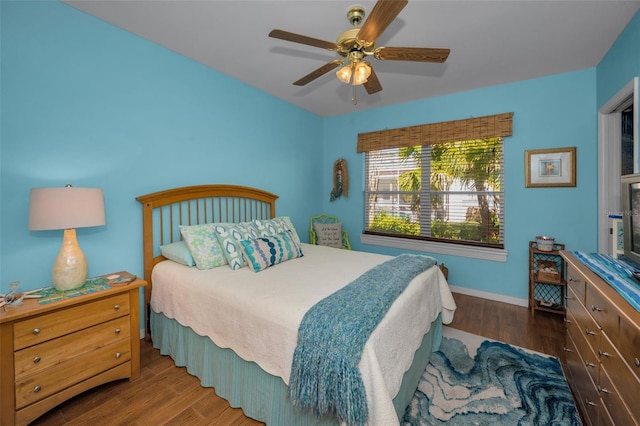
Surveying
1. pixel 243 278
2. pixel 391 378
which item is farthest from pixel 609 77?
pixel 243 278

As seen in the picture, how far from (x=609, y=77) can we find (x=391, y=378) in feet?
10.6

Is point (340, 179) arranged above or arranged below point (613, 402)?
above

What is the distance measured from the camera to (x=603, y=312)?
46.3 inches

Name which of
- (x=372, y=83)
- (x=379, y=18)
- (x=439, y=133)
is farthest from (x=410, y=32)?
(x=439, y=133)

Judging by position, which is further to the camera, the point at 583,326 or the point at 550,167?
the point at 550,167

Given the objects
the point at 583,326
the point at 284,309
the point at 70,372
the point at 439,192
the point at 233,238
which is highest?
the point at 439,192

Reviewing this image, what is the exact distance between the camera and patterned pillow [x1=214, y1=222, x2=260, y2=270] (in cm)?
225

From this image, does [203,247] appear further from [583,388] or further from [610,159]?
[610,159]

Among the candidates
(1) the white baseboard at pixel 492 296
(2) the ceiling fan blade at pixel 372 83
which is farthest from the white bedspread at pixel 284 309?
(2) the ceiling fan blade at pixel 372 83

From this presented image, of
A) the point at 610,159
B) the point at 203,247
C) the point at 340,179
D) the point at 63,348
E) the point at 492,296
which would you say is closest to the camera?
the point at 63,348

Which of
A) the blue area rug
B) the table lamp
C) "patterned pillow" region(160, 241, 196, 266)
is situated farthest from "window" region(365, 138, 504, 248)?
the table lamp

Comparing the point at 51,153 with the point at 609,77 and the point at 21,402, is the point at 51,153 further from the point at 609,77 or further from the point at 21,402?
the point at 609,77

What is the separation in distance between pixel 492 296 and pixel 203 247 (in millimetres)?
3381

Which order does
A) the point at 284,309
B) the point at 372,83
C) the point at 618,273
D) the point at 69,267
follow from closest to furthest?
the point at 618,273
the point at 284,309
the point at 69,267
the point at 372,83
